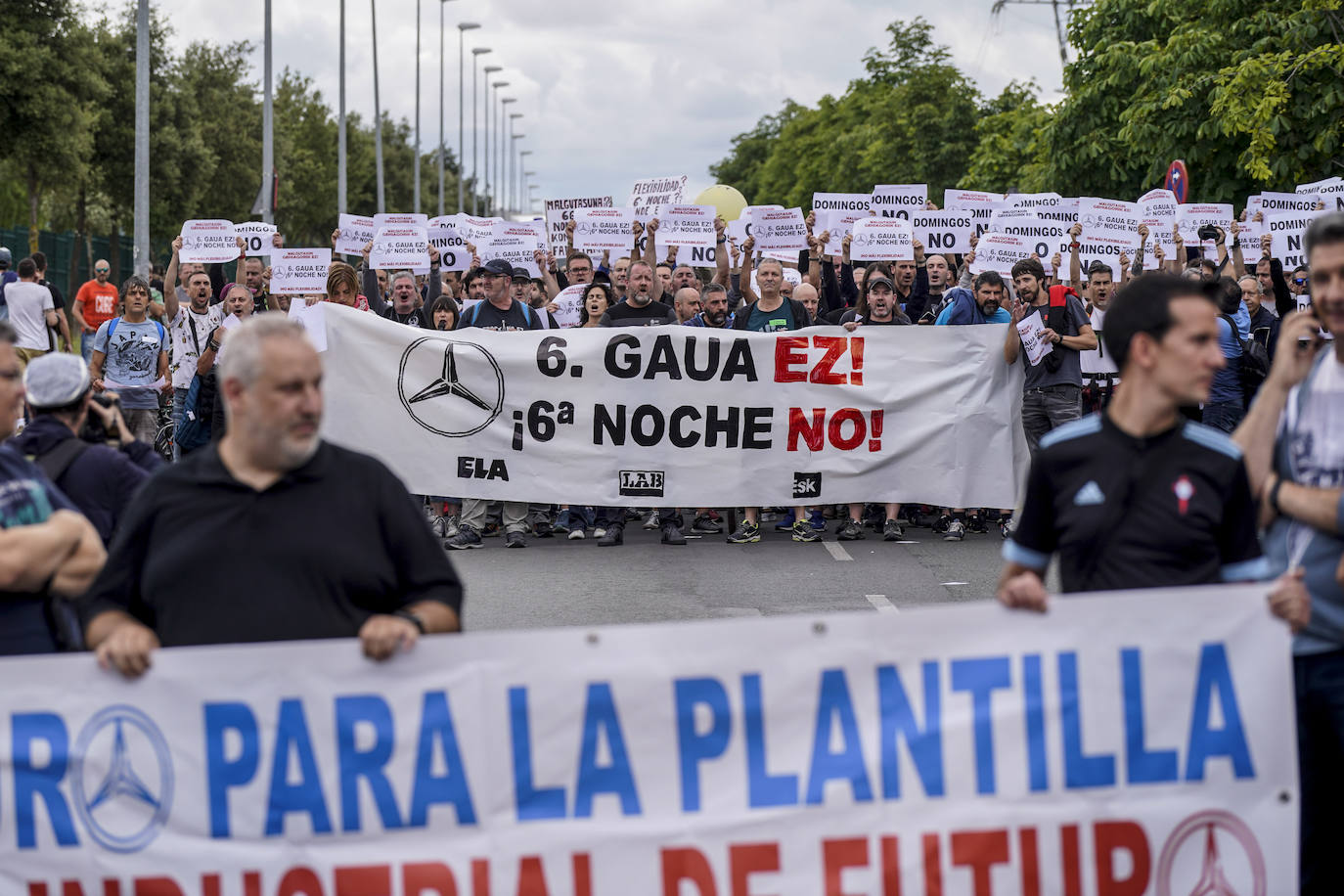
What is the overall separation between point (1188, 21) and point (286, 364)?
99.3 feet

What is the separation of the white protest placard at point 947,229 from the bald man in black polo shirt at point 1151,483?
49.3 feet

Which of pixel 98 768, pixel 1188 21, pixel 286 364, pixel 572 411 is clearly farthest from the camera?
pixel 1188 21

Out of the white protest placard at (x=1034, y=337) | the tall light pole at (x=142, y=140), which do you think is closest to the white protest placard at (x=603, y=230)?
the white protest placard at (x=1034, y=337)

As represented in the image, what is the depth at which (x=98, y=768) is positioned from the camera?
4168mm

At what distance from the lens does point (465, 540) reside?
13008 mm

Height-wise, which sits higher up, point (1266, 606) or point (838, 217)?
point (838, 217)

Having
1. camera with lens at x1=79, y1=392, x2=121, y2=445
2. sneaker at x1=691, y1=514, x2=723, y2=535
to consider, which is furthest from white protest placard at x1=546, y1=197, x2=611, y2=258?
camera with lens at x1=79, y1=392, x2=121, y2=445

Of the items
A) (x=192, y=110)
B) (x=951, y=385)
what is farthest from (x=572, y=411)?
(x=192, y=110)

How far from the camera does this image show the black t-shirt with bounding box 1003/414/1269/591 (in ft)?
13.1

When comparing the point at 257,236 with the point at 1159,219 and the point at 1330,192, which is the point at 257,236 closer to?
the point at 1159,219

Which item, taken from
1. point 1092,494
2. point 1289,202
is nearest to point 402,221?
point 1289,202

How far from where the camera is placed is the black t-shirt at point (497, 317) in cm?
1352

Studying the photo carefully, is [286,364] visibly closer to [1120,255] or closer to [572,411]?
[572,411]

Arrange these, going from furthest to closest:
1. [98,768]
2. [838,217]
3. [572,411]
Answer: [838,217]
[572,411]
[98,768]
